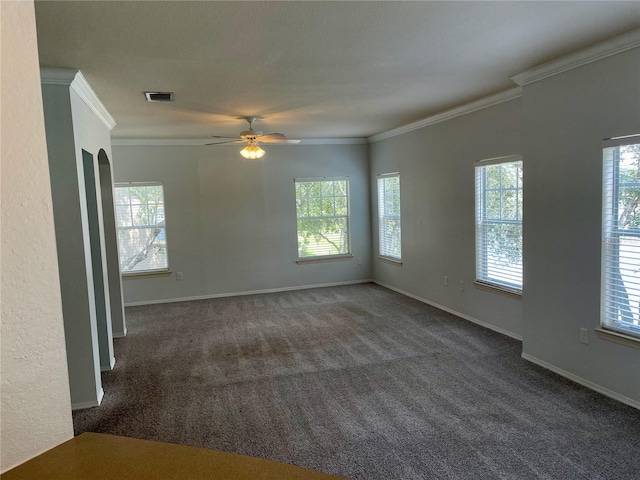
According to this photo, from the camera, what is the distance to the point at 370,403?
130 inches

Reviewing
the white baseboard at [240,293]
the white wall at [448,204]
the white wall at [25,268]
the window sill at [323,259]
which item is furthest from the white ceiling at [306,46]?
the window sill at [323,259]

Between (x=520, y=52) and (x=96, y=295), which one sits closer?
(x=520, y=52)

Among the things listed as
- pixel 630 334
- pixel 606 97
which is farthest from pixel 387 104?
pixel 630 334

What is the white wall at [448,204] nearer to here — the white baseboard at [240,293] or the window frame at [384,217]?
the window frame at [384,217]

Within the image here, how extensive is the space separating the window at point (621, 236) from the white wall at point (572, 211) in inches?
2.3

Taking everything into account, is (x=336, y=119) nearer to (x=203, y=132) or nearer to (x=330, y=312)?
(x=203, y=132)

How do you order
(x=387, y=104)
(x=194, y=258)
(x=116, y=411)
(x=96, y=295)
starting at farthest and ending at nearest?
(x=194, y=258), (x=387, y=104), (x=96, y=295), (x=116, y=411)

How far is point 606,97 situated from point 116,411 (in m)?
4.26

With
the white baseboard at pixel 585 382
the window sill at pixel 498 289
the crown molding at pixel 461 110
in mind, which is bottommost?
the white baseboard at pixel 585 382

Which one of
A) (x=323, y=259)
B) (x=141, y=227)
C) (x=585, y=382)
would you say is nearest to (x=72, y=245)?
(x=141, y=227)

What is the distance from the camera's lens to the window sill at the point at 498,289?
454 cm

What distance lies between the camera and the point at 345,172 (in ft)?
25.1

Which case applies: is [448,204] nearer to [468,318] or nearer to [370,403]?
[468,318]

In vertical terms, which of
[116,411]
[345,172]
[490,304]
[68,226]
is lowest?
[116,411]
